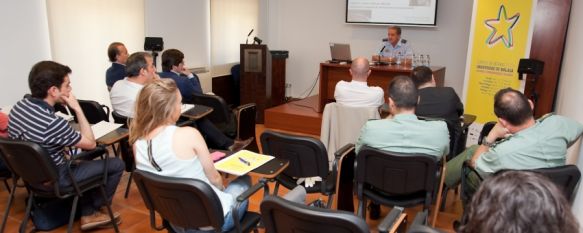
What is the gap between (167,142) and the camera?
1994 millimetres

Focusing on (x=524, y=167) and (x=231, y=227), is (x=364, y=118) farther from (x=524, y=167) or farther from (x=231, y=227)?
(x=231, y=227)

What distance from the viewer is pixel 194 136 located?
2.03m

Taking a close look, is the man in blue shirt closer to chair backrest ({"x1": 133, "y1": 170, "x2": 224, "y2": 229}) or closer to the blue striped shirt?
the blue striped shirt

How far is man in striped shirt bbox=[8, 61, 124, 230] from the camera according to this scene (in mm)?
2551

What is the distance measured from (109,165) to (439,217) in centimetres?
250

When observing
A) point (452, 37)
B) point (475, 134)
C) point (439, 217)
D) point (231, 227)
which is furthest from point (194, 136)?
point (452, 37)

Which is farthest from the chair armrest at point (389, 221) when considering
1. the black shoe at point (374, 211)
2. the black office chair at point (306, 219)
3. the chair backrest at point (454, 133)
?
the chair backrest at point (454, 133)

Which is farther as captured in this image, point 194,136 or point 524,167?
point 524,167

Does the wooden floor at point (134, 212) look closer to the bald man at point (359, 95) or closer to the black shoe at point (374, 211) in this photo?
the black shoe at point (374, 211)

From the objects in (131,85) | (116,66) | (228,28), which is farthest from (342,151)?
(228,28)

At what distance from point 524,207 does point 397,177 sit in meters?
1.45

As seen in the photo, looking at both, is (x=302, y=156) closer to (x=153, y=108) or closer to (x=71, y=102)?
(x=153, y=108)

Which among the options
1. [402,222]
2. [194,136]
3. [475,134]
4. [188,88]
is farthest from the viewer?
[475,134]

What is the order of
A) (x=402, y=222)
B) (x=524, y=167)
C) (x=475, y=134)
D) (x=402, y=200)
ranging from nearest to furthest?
(x=402, y=222)
(x=524, y=167)
(x=402, y=200)
(x=475, y=134)
